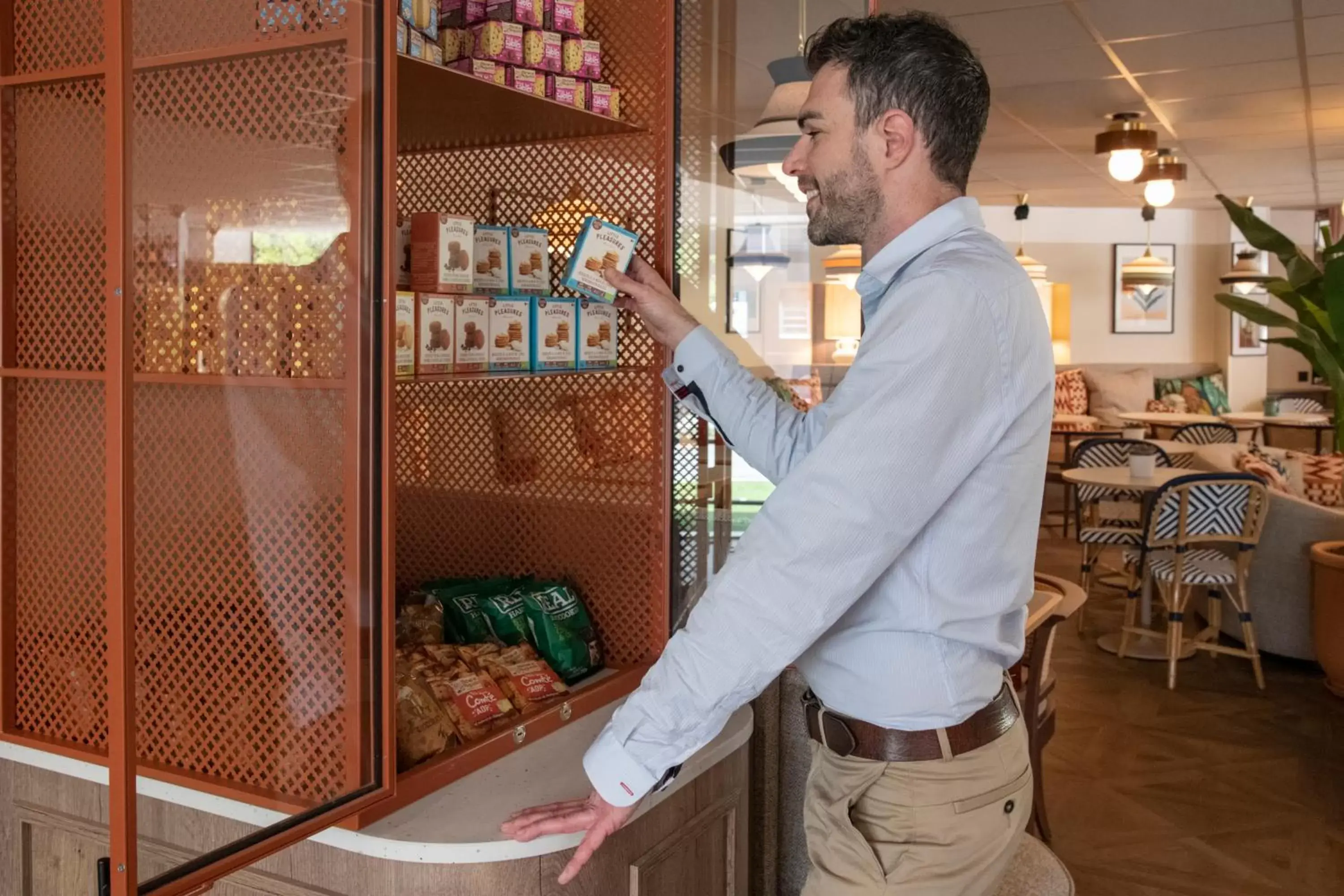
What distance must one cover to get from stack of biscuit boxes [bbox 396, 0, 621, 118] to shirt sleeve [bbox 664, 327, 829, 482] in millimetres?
440

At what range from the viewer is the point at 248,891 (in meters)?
1.63

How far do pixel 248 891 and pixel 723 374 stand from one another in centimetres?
100

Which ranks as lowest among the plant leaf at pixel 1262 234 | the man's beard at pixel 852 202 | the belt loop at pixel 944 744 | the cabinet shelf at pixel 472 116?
the belt loop at pixel 944 744

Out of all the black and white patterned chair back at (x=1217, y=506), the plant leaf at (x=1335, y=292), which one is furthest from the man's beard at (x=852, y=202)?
the black and white patterned chair back at (x=1217, y=506)

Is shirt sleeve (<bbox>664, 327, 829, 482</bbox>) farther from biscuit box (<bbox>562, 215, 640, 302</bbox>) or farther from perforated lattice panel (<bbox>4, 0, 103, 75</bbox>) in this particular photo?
perforated lattice panel (<bbox>4, 0, 103, 75</bbox>)

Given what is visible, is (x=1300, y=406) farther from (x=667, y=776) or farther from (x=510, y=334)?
(x=667, y=776)

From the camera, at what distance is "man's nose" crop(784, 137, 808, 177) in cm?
157

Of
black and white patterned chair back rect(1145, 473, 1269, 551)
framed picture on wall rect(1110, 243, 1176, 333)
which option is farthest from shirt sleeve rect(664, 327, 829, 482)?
framed picture on wall rect(1110, 243, 1176, 333)

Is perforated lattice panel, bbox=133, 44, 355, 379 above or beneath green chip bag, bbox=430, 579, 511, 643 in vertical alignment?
above

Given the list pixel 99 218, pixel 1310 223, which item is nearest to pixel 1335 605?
pixel 99 218

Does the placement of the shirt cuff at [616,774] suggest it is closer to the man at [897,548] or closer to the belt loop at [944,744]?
the man at [897,548]

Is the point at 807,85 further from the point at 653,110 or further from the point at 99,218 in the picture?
the point at 99,218

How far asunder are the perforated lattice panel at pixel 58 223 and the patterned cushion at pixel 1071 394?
1176cm

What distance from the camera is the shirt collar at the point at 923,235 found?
1.50 m
